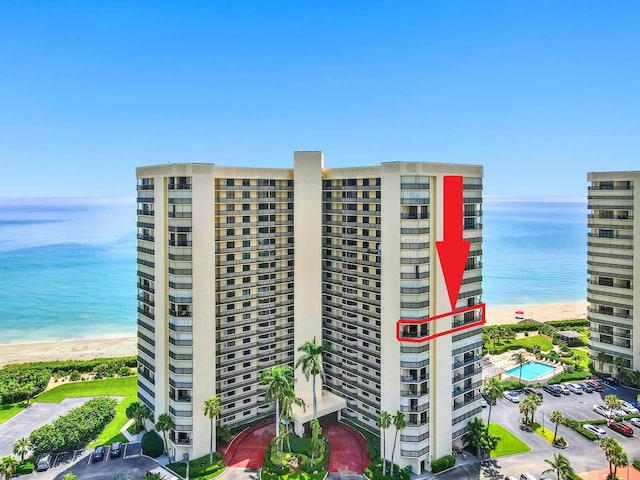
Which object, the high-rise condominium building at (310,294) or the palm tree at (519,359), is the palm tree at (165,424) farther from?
the palm tree at (519,359)

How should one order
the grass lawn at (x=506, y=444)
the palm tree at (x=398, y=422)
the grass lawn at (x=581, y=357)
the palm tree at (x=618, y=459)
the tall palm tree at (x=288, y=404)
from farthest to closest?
the grass lawn at (x=581, y=357), the grass lawn at (x=506, y=444), the tall palm tree at (x=288, y=404), the palm tree at (x=398, y=422), the palm tree at (x=618, y=459)

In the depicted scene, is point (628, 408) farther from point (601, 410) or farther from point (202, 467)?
point (202, 467)

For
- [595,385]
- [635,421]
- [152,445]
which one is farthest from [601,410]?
[152,445]

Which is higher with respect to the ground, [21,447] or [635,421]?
[21,447]

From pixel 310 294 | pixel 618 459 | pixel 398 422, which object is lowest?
pixel 618 459

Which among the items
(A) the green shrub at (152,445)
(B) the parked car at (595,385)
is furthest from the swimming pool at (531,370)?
(A) the green shrub at (152,445)
